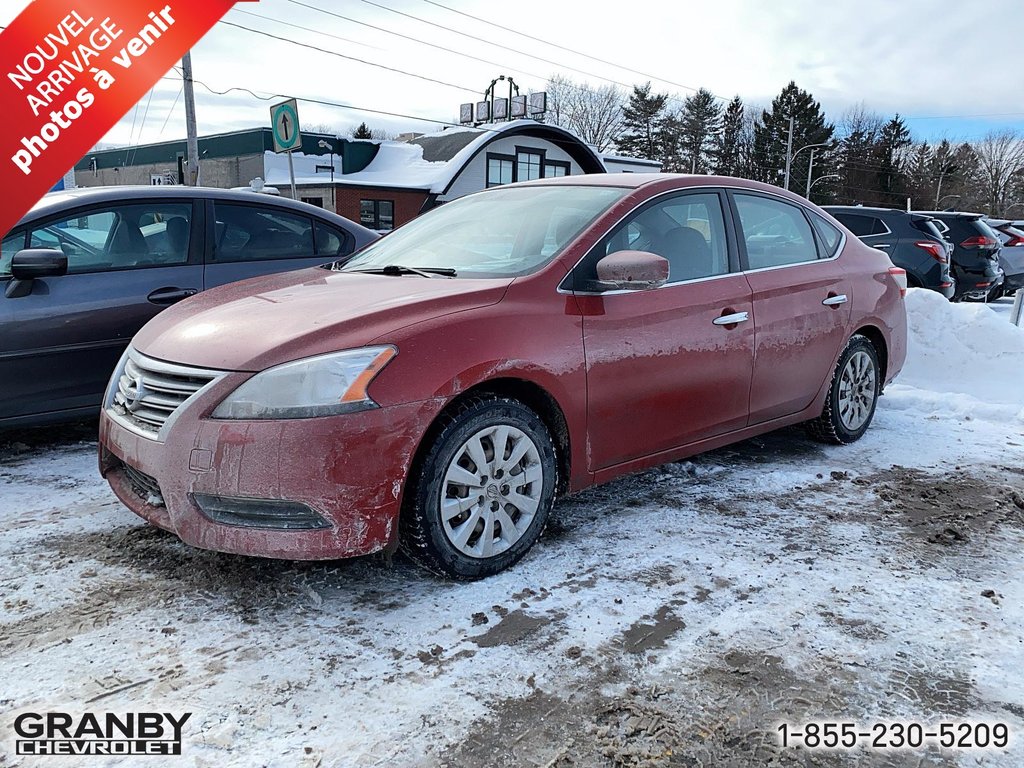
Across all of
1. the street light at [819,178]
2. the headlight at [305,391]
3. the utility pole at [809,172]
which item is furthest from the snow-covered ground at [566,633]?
the street light at [819,178]

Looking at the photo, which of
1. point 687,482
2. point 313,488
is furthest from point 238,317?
point 687,482

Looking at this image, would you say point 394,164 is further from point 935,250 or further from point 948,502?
point 948,502

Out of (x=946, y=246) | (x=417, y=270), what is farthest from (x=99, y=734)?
(x=946, y=246)

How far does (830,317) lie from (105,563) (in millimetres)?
3893

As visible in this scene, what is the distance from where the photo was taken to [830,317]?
4.62 meters

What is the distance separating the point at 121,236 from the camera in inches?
190

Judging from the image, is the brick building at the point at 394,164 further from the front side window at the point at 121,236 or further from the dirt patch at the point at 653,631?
the dirt patch at the point at 653,631

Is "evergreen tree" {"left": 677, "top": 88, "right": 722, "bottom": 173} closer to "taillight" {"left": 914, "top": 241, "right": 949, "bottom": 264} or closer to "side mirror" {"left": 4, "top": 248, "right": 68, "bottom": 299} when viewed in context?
"taillight" {"left": 914, "top": 241, "right": 949, "bottom": 264}

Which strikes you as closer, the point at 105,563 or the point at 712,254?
the point at 105,563

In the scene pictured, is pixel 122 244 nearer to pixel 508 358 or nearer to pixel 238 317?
pixel 238 317

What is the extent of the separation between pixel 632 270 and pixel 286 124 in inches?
314

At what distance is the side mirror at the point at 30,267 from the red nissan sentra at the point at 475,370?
122cm

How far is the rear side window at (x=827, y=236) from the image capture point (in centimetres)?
482

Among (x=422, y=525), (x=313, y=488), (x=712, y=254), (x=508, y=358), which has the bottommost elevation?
(x=422, y=525)
